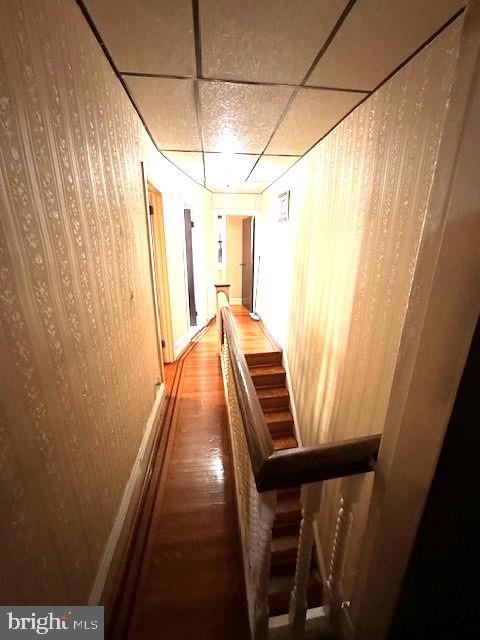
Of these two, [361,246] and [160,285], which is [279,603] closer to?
[361,246]

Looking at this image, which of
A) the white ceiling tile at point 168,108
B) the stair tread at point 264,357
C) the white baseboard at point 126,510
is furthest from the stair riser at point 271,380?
the white ceiling tile at point 168,108

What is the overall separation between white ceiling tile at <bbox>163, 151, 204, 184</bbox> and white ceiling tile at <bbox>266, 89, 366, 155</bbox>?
2.52 feet

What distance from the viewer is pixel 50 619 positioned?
0.72 m

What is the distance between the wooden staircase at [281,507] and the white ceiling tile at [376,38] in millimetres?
2263

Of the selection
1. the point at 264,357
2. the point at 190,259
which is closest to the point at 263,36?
the point at 264,357

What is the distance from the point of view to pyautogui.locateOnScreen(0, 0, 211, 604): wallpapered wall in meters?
0.59

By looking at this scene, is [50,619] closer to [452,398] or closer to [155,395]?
[452,398]

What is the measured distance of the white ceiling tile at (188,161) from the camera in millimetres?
2262

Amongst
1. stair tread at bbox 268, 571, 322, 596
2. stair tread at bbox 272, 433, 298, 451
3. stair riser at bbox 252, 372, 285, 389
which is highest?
stair riser at bbox 252, 372, 285, 389

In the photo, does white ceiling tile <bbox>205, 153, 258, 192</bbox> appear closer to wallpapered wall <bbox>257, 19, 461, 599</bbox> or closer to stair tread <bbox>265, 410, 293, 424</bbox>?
wallpapered wall <bbox>257, 19, 461, 599</bbox>

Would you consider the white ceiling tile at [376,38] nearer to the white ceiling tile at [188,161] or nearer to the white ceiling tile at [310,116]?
the white ceiling tile at [310,116]

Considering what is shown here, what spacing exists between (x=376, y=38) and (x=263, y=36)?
0.41 m

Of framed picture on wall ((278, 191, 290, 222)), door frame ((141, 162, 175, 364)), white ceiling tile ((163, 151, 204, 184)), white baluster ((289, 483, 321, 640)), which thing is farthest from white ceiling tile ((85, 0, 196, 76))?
framed picture on wall ((278, 191, 290, 222))

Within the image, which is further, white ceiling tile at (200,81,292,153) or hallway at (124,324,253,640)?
white ceiling tile at (200,81,292,153)
